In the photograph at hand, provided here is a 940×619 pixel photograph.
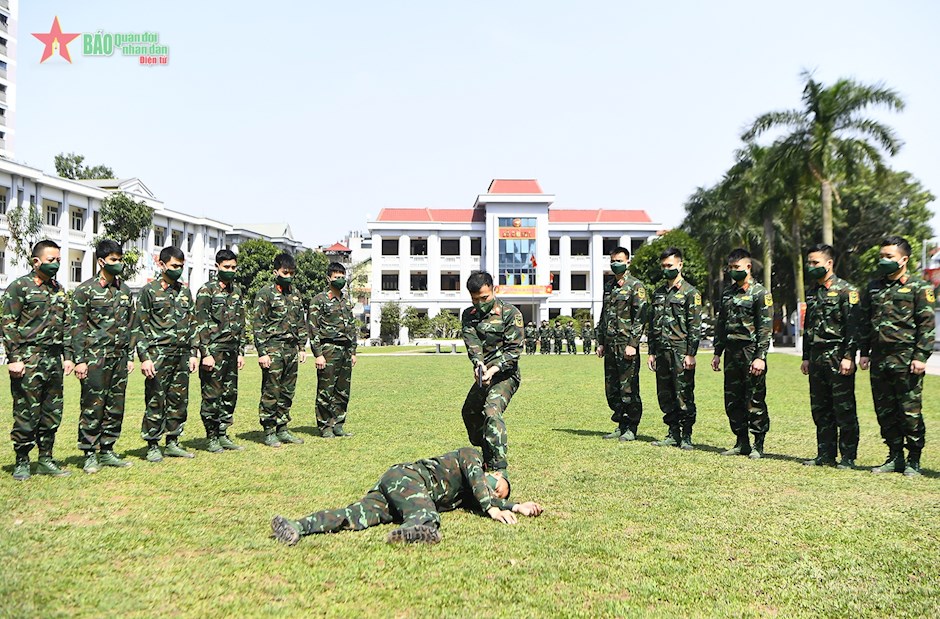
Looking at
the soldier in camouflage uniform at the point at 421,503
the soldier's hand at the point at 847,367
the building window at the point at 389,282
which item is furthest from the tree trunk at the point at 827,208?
the building window at the point at 389,282

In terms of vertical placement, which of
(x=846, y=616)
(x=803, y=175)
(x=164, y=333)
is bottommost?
(x=846, y=616)

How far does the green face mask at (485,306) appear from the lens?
642cm

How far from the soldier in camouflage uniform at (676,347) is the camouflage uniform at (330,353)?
386cm

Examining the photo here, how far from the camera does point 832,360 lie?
728cm

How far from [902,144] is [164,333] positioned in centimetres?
2693

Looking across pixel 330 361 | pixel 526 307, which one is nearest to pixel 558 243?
pixel 526 307

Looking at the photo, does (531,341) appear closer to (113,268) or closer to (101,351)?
(113,268)

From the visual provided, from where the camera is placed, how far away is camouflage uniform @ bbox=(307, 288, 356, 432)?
30.4 ft

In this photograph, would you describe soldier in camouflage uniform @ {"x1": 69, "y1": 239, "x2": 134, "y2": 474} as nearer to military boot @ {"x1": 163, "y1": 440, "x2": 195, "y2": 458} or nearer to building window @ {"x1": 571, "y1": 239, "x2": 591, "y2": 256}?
military boot @ {"x1": 163, "y1": 440, "x2": 195, "y2": 458}

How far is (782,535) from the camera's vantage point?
482 centimetres

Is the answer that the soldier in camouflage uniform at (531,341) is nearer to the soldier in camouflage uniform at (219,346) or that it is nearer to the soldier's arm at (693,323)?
the soldier's arm at (693,323)

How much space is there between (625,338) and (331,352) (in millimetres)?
3700

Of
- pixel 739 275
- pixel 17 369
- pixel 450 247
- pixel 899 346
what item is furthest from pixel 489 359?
pixel 450 247

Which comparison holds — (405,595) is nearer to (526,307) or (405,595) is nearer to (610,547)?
(610,547)
